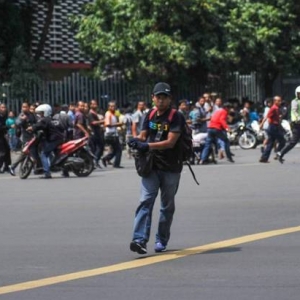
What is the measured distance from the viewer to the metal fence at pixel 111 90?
137 feet

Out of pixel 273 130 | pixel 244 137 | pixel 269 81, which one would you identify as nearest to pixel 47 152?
pixel 273 130

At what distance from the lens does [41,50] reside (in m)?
45.5

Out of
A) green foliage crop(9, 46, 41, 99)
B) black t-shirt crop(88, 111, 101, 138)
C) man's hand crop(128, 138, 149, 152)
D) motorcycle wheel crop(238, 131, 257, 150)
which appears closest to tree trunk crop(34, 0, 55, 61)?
green foliage crop(9, 46, 41, 99)

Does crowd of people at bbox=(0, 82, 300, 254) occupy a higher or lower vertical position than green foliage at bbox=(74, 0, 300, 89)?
lower

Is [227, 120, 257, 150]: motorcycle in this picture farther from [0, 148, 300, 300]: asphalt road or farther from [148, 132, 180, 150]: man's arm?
[148, 132, 180, 150]: man's arm

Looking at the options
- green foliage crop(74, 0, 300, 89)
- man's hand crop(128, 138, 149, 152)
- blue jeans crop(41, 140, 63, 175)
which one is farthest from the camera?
green foliage crop(74, 0, 300, 89)

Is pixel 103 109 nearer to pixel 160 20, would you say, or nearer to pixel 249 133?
pixel 160 20

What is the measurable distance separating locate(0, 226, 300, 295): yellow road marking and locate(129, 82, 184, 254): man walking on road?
254mm

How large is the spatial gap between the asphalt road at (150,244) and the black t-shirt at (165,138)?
90 cm

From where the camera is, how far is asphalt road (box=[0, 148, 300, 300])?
33.1ft

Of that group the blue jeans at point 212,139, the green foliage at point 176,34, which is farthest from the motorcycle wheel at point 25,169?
the green foliage at point 176,34

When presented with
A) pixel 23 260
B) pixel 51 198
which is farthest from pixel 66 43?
pixel 23 260

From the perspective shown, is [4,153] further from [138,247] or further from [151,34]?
[138,247]

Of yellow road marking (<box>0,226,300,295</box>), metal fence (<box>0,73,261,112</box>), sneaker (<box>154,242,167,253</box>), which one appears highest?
metal fence (<box>0,73,261,112</box>)
